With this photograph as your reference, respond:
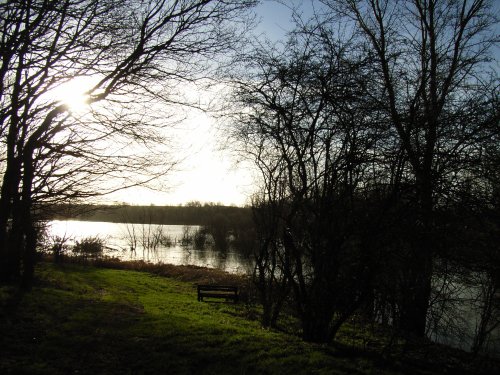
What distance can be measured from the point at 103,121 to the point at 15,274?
8.59m

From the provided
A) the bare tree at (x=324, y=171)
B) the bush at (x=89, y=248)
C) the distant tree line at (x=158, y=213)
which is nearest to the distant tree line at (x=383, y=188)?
the bare tree at (x=324, y=171)

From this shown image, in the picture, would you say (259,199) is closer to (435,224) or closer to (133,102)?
(133,102)

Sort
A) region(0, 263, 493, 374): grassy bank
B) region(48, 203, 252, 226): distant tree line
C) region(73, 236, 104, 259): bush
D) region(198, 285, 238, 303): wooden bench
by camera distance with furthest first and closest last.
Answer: region(73, 236, 104, 259): bush
region(198, 285, 238, 303): wooden bench
region(48, 203, 252, 226): distant tree line
region(0, 263, 493, 374): grassy bank

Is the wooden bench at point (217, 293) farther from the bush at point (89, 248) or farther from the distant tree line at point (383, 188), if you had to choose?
the bush at point (89, 248)

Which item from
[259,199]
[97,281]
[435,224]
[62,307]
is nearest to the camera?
[435,224]

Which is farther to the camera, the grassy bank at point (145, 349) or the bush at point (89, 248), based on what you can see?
the bush at point (89, 248)

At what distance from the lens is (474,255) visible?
6176 millimetres

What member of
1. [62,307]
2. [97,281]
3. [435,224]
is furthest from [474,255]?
[97,281]

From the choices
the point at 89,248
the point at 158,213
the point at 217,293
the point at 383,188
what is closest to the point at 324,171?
the point at 383,188

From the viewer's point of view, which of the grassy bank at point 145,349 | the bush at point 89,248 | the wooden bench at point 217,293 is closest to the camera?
the grassy bank at point 145,349

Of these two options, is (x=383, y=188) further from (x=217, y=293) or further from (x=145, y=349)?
(x=217, y=293)

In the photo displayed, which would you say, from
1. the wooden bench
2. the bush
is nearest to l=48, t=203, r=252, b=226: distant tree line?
the bush

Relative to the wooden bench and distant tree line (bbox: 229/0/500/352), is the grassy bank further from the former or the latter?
the wooden bench

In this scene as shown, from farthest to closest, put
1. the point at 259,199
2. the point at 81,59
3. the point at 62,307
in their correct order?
the point at 259,199 → the point at 62,307 → the point at 81,59
